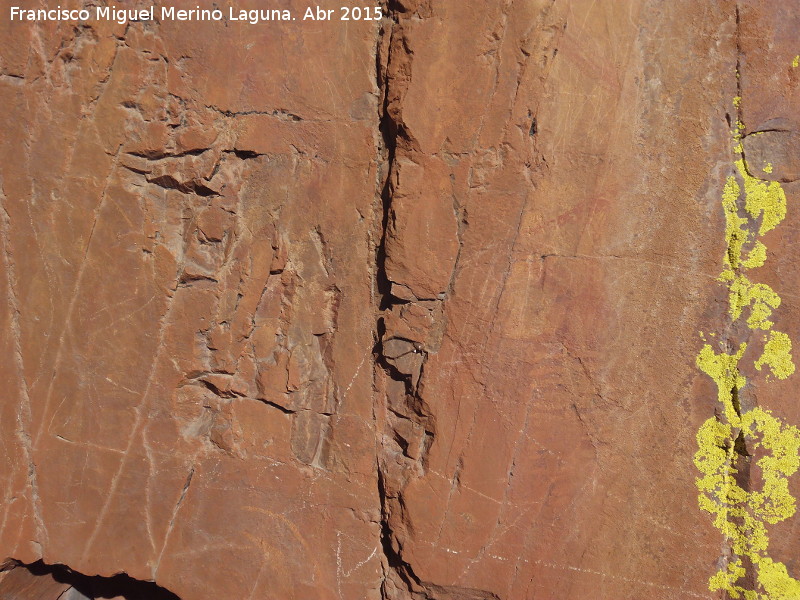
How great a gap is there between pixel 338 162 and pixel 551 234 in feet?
3.08

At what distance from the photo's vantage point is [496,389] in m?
2.42

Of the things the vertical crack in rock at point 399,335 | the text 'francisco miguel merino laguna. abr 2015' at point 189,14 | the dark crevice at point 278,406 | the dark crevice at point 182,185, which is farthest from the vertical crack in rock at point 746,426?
the dark crevice at point 182,185

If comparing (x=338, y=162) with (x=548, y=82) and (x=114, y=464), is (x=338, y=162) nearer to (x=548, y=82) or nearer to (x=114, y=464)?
(x=548, y=82)

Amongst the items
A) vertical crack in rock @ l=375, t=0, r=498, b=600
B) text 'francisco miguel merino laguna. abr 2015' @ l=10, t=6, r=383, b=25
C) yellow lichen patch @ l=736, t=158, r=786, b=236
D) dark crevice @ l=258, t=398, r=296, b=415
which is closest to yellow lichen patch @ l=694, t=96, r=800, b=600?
yellow lichen patch @ l=736, t=158, r=786, b=236

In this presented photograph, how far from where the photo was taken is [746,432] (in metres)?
2.34

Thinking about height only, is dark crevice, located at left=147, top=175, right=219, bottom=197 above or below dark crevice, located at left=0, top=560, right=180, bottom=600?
above

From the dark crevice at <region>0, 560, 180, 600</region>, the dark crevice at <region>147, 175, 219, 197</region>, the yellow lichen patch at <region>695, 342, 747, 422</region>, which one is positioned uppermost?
the dark crevice at <region>147, 175, 219, 197</region>

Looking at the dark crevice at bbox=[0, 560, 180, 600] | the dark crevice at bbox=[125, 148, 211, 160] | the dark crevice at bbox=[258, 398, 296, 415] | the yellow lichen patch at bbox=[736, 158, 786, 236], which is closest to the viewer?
the yellow lichen patch at bbox=[736, 158, 786, 236]

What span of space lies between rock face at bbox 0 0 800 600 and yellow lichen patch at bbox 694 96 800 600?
0.04ft

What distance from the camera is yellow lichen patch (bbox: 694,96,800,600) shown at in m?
2.30

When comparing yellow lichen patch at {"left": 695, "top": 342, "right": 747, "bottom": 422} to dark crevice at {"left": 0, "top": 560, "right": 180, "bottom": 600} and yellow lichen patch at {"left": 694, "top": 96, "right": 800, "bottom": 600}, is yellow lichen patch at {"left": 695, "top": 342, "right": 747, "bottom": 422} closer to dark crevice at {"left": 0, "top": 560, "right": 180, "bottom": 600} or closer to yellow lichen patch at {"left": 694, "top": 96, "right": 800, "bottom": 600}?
yellow lichen patch at {"left": 694, "top": 96, "right": 800, "bottom": 600}

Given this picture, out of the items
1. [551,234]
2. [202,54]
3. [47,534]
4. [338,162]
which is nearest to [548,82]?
[551,234]

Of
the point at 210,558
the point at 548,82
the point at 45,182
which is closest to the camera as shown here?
the point at 548,82

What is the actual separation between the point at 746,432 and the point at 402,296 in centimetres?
151
